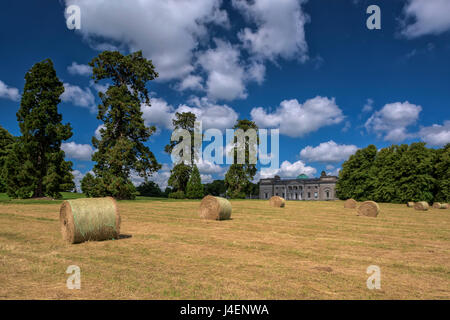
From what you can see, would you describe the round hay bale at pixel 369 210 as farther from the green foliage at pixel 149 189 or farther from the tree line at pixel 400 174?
the green foliage at pixel 149 189

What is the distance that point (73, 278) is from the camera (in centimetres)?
527

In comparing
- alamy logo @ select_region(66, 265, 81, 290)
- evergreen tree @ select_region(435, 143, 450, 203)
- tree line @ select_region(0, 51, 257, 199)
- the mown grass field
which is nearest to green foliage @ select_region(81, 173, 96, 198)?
tree line @ select_region(0, 51, 257, 199)

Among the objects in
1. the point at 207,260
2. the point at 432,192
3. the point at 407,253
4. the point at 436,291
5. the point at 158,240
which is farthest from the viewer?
the point at 432,192

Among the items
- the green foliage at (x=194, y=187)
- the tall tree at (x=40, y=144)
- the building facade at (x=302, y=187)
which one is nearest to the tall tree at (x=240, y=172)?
the green foliage at (x=194, y=187)

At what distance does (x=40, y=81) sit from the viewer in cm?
3406

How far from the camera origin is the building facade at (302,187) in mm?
111188

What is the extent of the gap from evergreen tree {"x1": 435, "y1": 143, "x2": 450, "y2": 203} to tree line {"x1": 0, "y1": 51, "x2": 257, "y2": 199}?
46.2 meters

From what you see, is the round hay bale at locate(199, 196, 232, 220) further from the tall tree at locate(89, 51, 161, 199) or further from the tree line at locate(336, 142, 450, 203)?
the tree line at locate(336, 142, 450, 203)

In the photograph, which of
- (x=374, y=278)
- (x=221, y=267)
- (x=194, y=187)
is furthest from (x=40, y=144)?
(x=374, y=278)

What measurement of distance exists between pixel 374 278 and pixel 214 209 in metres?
11.6

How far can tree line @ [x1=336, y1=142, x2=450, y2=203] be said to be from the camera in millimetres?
47875
